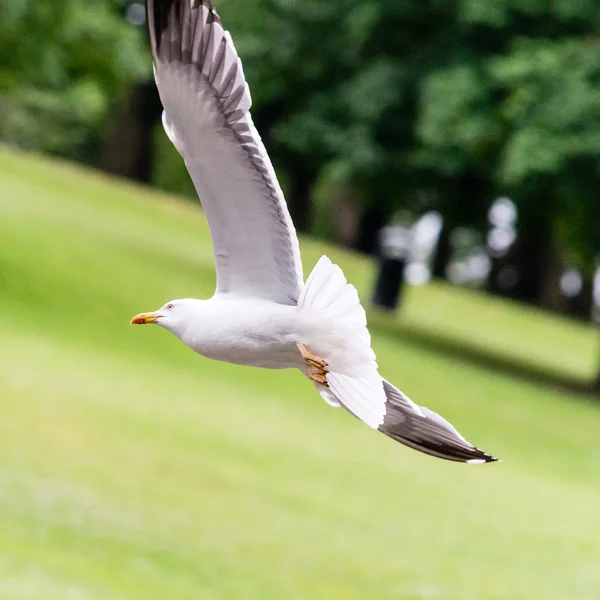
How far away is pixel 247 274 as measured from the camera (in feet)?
9.60

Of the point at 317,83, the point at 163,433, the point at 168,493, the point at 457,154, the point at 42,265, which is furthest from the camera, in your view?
the point at 317,83

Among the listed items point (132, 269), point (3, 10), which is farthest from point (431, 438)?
point (132, 269)

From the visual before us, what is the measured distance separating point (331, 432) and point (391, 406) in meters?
13.6

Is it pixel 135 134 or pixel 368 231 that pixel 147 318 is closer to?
pixel 368 231

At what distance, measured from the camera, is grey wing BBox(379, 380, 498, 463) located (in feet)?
7.89

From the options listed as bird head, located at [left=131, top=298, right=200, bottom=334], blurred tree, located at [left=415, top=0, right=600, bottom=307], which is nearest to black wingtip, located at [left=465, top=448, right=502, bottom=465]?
bird head, located at [left=131, top=298, right=200, bottom=334]

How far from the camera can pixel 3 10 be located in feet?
46.9

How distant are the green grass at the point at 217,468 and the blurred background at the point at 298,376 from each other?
41mm

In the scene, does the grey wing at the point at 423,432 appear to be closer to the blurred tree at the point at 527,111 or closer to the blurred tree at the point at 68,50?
the blurred tree at the point at 68,50

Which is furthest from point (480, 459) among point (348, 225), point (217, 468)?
point (348, 225)

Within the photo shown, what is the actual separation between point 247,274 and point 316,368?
41cm

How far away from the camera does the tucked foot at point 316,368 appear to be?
2.58m

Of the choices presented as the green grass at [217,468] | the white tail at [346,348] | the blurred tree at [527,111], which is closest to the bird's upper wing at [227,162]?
the white tail at [346,348]

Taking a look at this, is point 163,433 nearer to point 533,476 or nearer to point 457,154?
point 533,476
